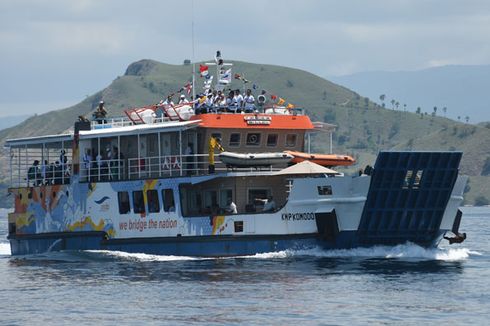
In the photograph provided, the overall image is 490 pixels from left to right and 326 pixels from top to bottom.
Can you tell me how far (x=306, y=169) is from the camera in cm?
4166

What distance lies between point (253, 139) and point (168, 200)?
157 inches

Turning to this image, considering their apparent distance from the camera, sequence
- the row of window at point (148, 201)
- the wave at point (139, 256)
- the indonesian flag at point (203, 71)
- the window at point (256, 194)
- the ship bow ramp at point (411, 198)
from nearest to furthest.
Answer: the ship bow ramp at point (411, 198) → the wave at point (139, 256) → the window at point (256, 194) → the row of window at point (148, 201) → the indonesian flag at point (203, 71)

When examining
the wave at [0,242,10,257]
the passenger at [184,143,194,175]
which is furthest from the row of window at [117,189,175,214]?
the wave at [0,242,10,257]

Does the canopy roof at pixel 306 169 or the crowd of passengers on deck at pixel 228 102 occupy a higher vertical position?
the crowd of passengers on deck at pixel 228 102

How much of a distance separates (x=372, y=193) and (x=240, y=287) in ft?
24.4

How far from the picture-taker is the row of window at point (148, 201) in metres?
43.8

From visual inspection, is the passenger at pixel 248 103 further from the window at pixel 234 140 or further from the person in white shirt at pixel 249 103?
the window at pixel 234 140

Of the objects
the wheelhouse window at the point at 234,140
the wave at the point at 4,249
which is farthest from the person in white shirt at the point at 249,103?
the wave at the point at 4,249

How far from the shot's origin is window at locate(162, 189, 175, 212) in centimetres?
4369

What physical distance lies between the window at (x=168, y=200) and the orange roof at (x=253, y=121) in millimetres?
2658

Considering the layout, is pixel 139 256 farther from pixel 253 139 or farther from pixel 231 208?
pixel 253 139

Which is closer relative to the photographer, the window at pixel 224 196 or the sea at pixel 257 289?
the sea at pixel 257 289

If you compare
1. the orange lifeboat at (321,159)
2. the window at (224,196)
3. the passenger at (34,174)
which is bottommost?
the window at (224,196)

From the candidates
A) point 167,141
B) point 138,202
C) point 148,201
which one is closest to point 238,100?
point 167,141
